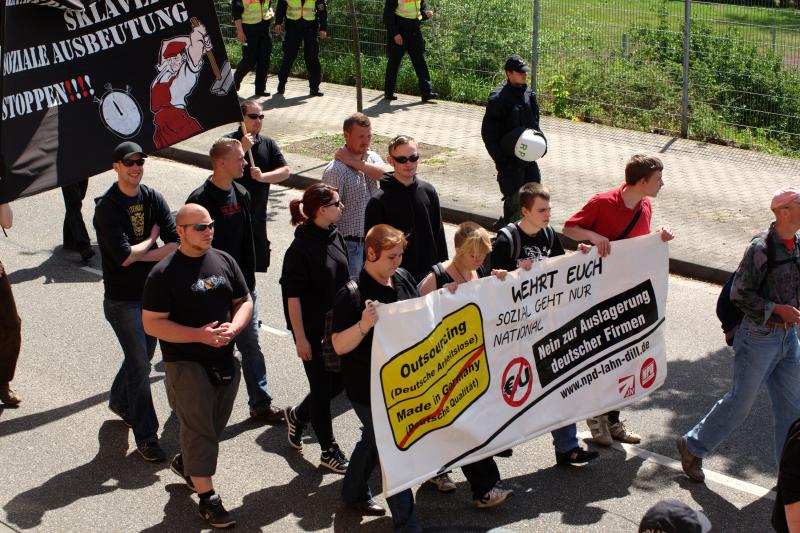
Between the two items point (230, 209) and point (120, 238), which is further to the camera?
point (230, 209)

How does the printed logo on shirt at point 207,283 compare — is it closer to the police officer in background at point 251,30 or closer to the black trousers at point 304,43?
the police officer in background at point 251,30

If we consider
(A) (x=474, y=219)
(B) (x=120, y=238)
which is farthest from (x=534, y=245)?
(A) (x=474, y=219)

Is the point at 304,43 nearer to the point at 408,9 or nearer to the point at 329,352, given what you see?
the point at 408,9

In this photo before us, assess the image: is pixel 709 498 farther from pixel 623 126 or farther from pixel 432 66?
pixel 432 66

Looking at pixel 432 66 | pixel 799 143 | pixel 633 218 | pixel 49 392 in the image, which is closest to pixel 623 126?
pixel 799 143

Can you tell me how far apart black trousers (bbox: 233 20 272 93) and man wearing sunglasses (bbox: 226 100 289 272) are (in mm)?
8898

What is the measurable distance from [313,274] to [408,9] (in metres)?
10.8

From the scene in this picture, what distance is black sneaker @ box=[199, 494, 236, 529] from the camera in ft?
20.0

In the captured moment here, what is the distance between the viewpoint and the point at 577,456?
6668 millimetres

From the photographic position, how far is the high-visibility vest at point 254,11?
56.7ft

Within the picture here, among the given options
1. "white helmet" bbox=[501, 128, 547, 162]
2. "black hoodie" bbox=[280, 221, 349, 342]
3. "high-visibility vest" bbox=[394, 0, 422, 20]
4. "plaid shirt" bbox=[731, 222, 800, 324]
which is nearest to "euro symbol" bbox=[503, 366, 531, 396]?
"black hoodie" bbox=[280, 221, 349, 342]

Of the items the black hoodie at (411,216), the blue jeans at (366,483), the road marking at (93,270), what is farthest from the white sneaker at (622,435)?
the road marking at (93,270)

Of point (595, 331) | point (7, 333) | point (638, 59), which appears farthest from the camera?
point (638, 59)

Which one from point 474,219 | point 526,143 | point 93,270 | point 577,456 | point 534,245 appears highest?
point 534,245
